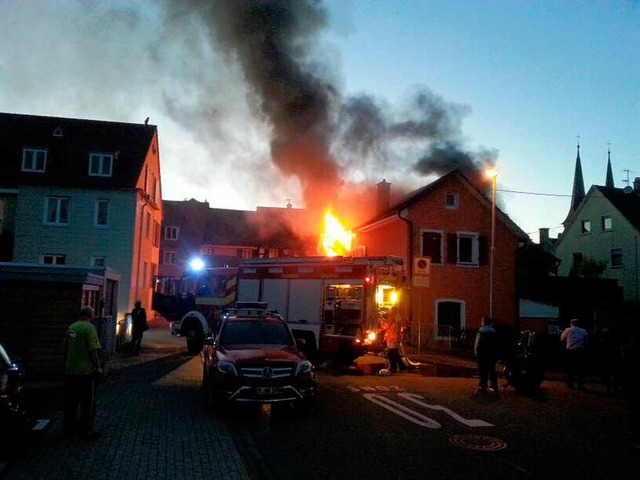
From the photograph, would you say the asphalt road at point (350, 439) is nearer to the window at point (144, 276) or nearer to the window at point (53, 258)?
the window at point (53, 258)

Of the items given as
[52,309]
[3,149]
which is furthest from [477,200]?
[3,149]

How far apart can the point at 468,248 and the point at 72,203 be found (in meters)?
20.0

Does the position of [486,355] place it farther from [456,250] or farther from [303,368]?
[456,250]

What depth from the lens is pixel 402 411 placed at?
32.4 ft

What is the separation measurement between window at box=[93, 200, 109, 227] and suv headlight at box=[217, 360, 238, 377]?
874 inches

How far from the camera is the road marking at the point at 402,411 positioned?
897cm

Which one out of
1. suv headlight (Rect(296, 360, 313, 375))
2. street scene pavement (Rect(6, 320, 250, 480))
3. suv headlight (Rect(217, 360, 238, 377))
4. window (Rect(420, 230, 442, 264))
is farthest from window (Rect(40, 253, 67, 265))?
suv headlight (Rect(296, 360, 313, 375))

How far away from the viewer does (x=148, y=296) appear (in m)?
34.1

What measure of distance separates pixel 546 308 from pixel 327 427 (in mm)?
22142

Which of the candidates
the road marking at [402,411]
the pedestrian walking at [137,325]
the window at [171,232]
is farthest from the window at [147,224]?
the road marking at [402,411]

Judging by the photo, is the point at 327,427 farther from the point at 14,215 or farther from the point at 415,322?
the point at 14,215

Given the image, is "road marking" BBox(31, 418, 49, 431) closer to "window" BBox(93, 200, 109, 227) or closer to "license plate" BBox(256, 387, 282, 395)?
"license plate" BBox(256, 387, 282, 395)

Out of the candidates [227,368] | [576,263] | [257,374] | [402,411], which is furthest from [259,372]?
[576,263]

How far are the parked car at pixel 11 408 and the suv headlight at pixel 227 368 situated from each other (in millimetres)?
2949
